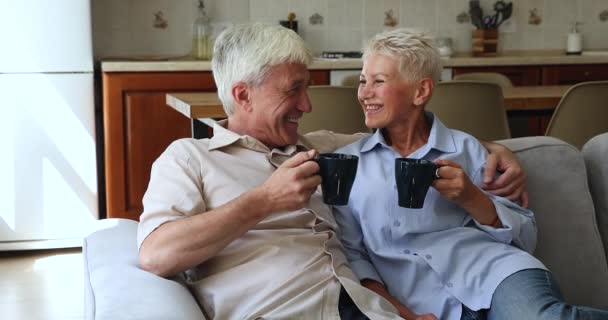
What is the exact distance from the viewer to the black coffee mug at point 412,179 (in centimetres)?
168

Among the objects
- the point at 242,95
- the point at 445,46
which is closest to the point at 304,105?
the point at 242,95

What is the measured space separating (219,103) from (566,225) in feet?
4.84

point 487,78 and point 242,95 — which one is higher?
point 242,95

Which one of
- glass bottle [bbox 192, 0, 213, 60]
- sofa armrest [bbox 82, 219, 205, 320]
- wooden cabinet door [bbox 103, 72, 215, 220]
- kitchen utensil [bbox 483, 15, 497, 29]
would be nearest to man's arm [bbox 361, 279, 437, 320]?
sofa armrest [bbox 82, 219, 205, 320]

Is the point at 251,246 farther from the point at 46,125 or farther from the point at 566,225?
the point at 46,125

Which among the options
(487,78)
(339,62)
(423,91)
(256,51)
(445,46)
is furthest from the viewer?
(445,46)

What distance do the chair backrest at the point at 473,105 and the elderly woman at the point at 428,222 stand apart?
1.16m

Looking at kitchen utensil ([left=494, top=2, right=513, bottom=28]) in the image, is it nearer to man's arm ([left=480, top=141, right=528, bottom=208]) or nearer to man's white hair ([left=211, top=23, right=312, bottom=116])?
man's arm ([left=480, top=141, right=528, bottom=208])

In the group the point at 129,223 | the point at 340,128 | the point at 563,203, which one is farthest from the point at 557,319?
the point at 340,128

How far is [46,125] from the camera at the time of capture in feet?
14.0

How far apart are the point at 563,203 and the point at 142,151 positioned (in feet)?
9.13

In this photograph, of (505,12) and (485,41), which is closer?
(485,41)

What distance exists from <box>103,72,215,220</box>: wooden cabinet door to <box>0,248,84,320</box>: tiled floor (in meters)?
0.37

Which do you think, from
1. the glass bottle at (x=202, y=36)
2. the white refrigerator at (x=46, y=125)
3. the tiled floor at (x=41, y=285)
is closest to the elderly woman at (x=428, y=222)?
the tiled floor at (x=41, y=285)
